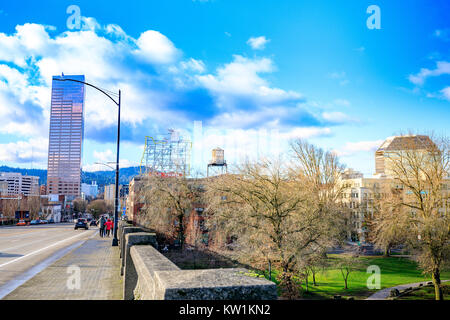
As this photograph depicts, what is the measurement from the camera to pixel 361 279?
39.7m

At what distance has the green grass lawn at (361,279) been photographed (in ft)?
104

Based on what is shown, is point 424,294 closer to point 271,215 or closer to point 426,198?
point 426,198

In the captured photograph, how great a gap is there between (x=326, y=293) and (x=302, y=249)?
574 inches

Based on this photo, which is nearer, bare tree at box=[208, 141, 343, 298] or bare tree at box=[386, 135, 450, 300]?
bare tree at box=[208, 141, 343, 298]

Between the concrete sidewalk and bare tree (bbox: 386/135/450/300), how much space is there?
929 inches

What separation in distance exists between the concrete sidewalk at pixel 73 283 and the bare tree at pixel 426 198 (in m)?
23.6

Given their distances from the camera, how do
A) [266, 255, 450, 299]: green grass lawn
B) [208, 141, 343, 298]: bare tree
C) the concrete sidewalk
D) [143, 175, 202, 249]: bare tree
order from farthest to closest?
[266, 255, 450, 299]: green grass lawn → [143, 175, 202, 249]: bare tree → [208, 141, 343, 298]: bare tree → the concrete sidewalk

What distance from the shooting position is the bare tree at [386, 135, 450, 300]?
2614 centimetres

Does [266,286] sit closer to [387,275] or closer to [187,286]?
[187,286]

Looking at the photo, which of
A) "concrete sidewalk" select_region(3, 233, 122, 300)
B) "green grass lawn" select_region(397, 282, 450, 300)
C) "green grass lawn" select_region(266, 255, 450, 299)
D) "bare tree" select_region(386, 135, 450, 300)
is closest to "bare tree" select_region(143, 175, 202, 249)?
"green grass lawn" select_region(266, 255, 450, 299)

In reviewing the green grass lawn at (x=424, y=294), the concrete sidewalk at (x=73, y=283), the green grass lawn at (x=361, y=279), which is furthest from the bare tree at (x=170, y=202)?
the green grass lawn at (x=424, y=294)

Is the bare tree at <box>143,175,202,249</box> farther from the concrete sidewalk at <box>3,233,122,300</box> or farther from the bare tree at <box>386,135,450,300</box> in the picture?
the bare tree at <box>386,135,450,300</box>

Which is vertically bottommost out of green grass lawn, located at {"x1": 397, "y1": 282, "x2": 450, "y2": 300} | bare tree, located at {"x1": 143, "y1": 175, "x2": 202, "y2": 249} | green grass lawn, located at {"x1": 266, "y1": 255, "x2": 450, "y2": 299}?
green grass lawn, located at {"x1": 266, "y1": 255, "x2": 450, "y2": 299}
